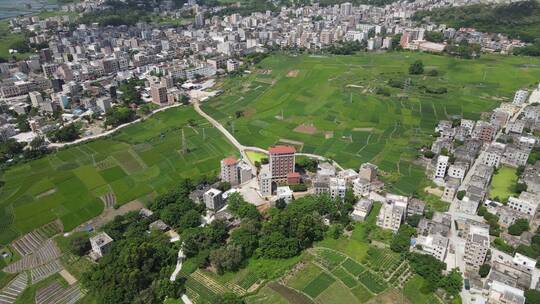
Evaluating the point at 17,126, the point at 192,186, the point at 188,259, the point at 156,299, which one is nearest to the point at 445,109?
the point at 192,186

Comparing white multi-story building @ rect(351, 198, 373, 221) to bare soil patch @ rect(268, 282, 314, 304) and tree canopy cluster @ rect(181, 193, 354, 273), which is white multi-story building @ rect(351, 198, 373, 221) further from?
bare soil patch @ rect(268, 282, 314, 304)

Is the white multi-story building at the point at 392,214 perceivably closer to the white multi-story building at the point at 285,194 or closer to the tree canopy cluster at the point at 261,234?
the tree canopy cluster at the point at 261,234

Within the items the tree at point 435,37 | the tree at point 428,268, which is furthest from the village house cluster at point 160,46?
the tree at point 428,268

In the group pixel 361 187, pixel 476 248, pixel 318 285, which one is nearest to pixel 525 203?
pixel 476 248

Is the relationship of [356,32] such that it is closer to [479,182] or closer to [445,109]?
[445,109]

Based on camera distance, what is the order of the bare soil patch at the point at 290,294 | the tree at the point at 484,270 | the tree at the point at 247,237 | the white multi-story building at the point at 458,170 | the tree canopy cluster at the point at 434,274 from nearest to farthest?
the tree canopy cluster at the point at 434,274 → the bare soil patch at the point at 290,294 → the tree at the point at 484,270 → the tree at the point at 247,237 → the white multi-story building at the point at 458,170
